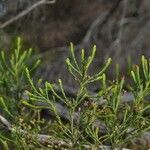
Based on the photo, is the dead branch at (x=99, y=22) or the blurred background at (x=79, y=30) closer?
the blurred background at (x=79, y=30)

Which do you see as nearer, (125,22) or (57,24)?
(125,22)

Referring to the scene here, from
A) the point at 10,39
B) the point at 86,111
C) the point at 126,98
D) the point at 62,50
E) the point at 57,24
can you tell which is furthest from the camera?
the point at 57,24

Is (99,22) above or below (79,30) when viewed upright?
above

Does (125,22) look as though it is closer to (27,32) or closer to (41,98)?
(27,32)

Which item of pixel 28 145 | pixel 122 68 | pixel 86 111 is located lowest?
pixel 122 68

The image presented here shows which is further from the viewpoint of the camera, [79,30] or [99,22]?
A: [79,30]

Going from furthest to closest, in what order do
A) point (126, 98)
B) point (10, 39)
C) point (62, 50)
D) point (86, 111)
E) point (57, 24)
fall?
point (57, 24), point (62, 50), point (10, 39), point (126, 98), point (86, 111)

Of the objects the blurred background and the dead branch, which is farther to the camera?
the dead branch

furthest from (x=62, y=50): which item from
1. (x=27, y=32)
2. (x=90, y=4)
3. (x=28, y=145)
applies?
(x=28, y=145)
